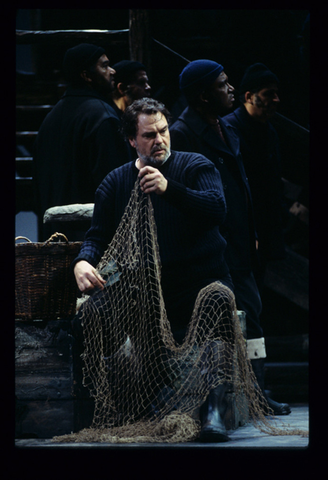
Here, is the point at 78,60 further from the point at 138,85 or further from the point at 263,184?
the point at 263,184

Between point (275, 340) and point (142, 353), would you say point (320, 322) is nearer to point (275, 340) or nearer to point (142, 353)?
point (142, 353)

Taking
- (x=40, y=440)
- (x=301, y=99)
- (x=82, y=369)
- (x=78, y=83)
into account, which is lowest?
(x=40, y=440)

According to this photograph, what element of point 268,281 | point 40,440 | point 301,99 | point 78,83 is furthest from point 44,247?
point 301,99

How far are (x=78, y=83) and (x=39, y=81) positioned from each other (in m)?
2.21

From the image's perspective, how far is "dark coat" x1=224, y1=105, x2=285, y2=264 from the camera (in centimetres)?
535

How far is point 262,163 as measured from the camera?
17.6 ft

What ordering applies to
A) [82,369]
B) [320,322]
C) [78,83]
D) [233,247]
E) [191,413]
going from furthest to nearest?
[78,83], [233,247], [82,369], [191,413], [320,322]

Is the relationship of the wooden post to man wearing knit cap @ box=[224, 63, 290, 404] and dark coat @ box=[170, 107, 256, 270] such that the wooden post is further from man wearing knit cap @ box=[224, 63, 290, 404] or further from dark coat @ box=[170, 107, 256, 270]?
dark coat @ box=[170, 107, 256, 270]

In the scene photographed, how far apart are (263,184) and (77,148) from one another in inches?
54.9

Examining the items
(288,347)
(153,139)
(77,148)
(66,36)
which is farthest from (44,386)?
(288,347)

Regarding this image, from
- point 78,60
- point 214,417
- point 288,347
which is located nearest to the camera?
point 214,417

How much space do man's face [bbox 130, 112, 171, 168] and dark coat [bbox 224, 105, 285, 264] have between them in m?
1.40

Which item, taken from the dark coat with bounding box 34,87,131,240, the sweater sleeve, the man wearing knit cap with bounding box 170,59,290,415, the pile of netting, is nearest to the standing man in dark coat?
the man wearing knit cap with bounding box 170,59,290,415

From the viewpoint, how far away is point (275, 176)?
17.7ft
